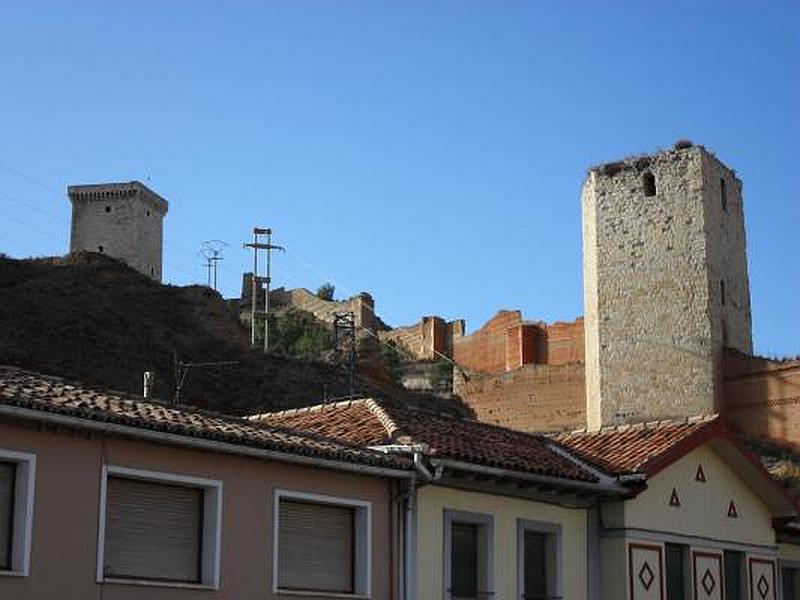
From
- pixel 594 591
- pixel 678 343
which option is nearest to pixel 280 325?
pixel 678 343

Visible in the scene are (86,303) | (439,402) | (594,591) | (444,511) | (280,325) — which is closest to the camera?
(444,511)

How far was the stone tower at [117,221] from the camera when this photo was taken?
102750 millimetres

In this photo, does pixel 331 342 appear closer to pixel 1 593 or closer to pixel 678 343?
pixel 678 343

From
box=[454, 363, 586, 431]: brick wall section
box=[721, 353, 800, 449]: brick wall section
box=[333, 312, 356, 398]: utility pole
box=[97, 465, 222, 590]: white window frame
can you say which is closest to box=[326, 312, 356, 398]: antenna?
box=[333, 312, 356, 398]: utility pole

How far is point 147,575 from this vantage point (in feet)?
52.6

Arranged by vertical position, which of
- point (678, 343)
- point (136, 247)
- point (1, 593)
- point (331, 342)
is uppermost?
point (136, 247)

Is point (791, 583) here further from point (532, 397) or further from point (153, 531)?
point (532, 397)

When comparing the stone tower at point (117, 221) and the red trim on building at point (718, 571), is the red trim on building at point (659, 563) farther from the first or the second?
the stone tower at point (117, 221)

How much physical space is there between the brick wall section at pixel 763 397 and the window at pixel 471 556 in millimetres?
45344

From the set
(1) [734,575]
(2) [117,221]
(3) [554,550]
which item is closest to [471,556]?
(3) [554,550]

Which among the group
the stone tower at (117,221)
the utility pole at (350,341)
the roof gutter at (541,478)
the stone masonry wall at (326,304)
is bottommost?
the roof gutter at (541,478)

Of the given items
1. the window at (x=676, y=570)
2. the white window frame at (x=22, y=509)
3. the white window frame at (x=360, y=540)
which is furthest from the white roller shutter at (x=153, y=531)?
the window at (x=676, y=570)

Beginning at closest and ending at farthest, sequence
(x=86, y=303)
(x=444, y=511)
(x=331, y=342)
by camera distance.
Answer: (x=444, y=511), (x=86, y=303), (x=331, y=342)

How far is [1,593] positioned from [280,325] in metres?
88.5
